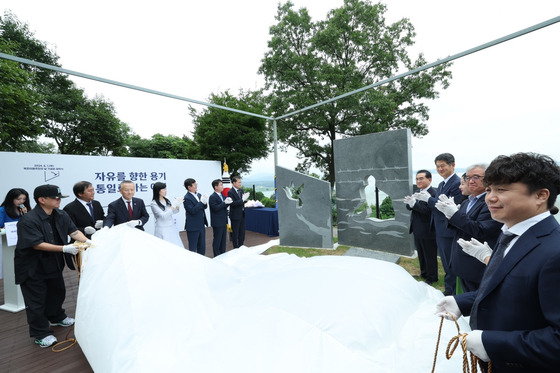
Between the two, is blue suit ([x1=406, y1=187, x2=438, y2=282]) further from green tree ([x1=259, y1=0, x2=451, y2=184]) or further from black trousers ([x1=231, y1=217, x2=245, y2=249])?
green tree ([x1=259, y1=0, x2=451, y2=184])

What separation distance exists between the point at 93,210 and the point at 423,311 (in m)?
4.29

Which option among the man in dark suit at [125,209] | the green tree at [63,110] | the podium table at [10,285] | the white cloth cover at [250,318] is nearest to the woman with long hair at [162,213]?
the man in dark suit at [125,209]

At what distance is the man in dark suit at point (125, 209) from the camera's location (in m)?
3.77

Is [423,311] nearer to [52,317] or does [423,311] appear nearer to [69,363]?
[69,363]

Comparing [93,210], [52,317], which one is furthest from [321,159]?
[52,317]

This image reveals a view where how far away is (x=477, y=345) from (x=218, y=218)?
4.74 metres

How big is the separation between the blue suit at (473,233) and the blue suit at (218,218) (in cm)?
390

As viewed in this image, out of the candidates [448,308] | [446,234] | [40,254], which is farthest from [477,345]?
[40,254]

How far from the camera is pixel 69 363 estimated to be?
2414 millimetres

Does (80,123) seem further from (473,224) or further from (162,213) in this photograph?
(473,224)

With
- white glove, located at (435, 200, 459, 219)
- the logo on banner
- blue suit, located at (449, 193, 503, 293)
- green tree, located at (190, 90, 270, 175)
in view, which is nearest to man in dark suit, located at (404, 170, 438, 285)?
white glove, located at (435, 200, 459, 219)

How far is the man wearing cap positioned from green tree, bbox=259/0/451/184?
36.1 ft

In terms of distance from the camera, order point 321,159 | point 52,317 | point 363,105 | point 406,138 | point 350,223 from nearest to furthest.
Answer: point 52,317, point 406,138, point 350,223, point 363,105, point 321,159

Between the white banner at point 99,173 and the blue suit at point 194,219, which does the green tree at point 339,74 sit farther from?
the blue suit at point 194,219
